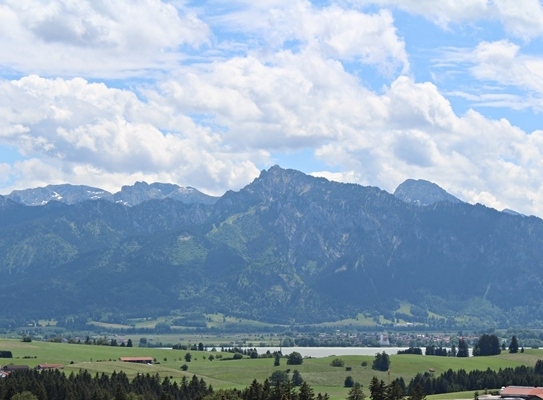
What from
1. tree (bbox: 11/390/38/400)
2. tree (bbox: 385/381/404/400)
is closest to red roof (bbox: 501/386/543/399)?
tree (bbox: 385/381/404/400)

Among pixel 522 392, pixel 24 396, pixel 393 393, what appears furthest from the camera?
pixel 522 392

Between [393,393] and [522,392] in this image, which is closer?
[393,393]

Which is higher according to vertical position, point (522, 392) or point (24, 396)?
point (24, 396)

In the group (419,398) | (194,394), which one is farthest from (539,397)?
(194,394)

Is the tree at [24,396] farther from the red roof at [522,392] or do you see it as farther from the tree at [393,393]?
the red roof at [522,392]

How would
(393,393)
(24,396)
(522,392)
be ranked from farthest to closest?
(522,392) → (24,396) → (393,393)

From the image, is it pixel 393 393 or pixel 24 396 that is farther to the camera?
pixel 24 396

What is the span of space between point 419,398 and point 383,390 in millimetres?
5210

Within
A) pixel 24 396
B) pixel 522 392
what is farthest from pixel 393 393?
pixel 24 396

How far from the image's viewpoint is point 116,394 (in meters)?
179

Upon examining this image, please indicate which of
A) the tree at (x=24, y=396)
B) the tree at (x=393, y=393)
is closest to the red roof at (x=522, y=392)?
the tree at (x=393, y=393)

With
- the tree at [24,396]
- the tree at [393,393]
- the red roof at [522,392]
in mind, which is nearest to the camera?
the tree at [393,393]

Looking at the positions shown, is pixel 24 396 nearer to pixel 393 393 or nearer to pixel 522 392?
pixel 393 393

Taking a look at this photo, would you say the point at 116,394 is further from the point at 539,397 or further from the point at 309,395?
the point at 539,397
